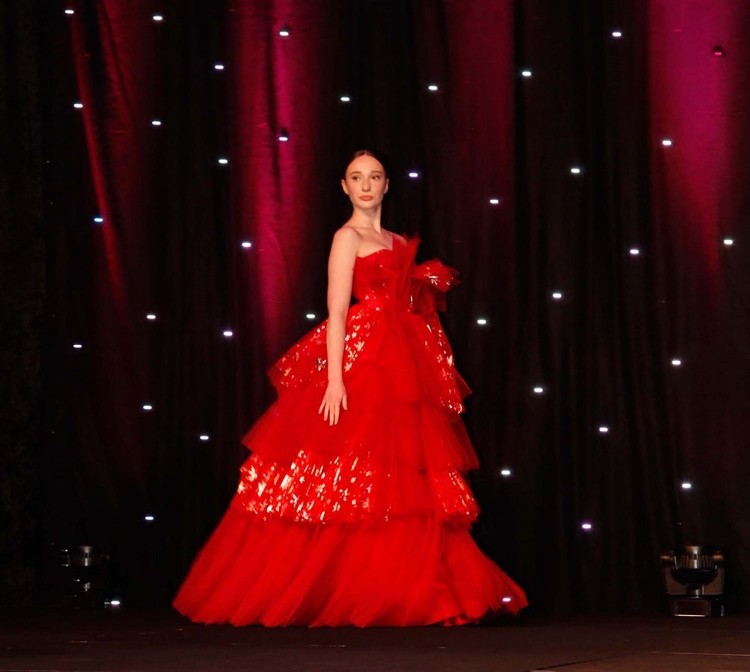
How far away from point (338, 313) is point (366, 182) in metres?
0.49

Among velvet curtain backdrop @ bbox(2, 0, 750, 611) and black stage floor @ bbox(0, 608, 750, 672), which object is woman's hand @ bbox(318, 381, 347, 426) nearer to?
black stage floor @ bbox(0, 608, 750, 672)

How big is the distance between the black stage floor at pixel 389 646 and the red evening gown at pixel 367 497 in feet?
A: 0.36

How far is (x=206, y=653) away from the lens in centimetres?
344

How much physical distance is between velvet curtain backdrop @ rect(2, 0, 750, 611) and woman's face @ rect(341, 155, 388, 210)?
0.49 m

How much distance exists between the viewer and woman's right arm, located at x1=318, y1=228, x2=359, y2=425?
4.22 m

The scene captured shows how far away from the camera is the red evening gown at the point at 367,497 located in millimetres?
4047

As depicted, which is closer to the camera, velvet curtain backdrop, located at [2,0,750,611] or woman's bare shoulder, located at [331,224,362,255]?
woman's bare shoulder, located at [331,224,362,255]

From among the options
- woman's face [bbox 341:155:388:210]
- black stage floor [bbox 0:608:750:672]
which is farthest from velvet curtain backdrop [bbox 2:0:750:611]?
black stage floor [bbox 0:608:750:672]

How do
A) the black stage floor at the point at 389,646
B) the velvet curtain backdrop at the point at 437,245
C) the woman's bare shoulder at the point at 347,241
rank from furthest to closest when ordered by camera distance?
the velvet curtain backdrop at the point at 437,245, the woman's bare shoulder at the point at 347,241, the black stage floor at the point at 389,646

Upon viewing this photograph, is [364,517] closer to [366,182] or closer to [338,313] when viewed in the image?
[338,313]

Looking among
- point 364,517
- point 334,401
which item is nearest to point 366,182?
point 334,401

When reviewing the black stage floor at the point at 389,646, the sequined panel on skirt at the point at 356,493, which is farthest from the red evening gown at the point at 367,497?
the black stage floor at the point at 389,646

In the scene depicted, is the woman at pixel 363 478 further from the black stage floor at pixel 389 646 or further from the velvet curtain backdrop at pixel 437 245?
the velvet curtain backdrop at pixel 437 245

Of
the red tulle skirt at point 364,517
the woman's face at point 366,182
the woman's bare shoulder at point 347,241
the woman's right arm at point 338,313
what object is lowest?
the red tulle skirt at point 364,517
